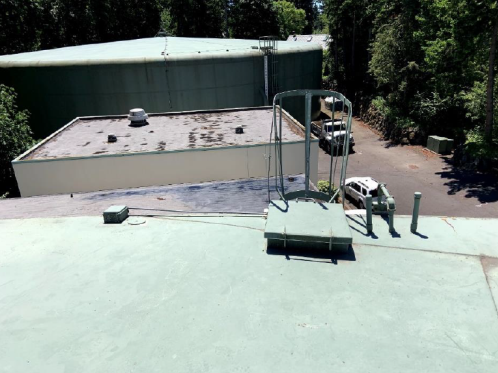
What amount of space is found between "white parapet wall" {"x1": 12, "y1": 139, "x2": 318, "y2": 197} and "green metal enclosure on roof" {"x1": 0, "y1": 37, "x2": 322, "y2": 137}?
1191 cm

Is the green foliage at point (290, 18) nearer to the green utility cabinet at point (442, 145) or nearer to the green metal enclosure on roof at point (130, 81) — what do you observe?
the green metal enclosure on roof at point (130, 81)

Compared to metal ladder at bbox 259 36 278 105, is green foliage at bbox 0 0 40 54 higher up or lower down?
higher up

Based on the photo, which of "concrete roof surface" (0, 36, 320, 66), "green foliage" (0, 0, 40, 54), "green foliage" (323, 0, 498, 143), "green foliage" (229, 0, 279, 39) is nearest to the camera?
"green foliage" (323, 0, 498, 143)

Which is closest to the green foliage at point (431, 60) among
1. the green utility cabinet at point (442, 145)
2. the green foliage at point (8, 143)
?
the green utility cabinet at point (442, 145)

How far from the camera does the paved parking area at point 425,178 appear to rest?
71.1ft

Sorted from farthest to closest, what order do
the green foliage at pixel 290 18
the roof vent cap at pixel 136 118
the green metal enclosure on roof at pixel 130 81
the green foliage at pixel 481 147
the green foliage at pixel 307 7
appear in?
the green foliage at pixel 307 7 → the green foliage at pixel 290 18 → the green metal enclosure on roof at pixel 130 81 → the green foliage at pixel 481 147 → the roof vent cap at pixel 136 118

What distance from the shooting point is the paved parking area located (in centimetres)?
2167

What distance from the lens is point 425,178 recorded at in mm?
26125

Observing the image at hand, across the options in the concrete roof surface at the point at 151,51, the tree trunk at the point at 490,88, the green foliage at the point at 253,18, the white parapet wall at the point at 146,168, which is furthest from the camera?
the green foliage at the point at 253,18

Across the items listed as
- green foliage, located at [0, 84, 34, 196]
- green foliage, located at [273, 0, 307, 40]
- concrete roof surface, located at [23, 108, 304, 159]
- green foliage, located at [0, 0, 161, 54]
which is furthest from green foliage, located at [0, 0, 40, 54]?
green foliage, located at [273, 0, 307, 40]

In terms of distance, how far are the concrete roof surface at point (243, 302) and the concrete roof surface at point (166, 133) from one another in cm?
1125

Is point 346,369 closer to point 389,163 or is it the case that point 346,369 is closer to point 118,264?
point 118,264

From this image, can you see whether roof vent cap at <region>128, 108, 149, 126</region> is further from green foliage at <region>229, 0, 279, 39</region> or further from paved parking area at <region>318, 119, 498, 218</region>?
green foliage at <region>229, 0, 279, 39</region>

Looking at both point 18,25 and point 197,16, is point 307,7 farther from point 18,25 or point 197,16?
point 18,25
